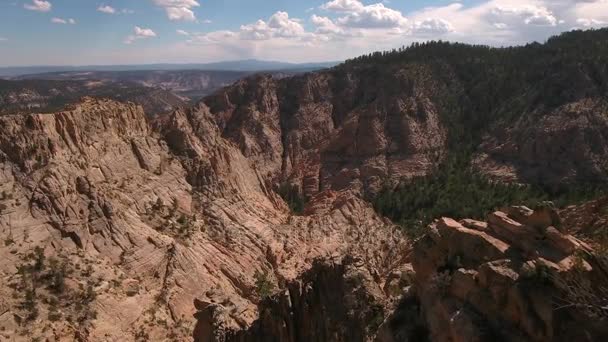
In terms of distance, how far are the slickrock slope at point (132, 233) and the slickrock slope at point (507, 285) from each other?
9500 mm

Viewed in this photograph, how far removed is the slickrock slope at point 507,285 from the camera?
52.6ft

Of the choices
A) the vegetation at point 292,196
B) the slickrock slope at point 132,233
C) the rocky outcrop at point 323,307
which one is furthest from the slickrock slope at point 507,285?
the vegetation at point 292,196

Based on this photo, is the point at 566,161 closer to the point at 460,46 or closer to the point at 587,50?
the point at 587,50

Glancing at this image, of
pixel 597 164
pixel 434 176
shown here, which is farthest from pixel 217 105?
pixel 597 164

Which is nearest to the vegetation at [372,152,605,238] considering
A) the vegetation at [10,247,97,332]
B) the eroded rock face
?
the eroded rock face

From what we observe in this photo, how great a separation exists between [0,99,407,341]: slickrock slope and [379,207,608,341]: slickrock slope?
950 centimetres

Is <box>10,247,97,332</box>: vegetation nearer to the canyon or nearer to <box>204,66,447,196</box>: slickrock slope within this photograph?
the canyon

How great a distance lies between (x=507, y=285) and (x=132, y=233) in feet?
117

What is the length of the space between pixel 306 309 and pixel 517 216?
13253mm

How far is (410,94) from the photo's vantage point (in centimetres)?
10362

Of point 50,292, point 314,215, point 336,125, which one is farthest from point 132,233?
point 336,125

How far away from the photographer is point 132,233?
148ft

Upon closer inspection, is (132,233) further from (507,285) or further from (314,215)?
(507,285)

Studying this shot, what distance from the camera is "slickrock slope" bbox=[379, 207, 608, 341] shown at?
16047 millimetres
